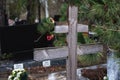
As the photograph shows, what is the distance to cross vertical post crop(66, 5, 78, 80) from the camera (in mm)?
2002

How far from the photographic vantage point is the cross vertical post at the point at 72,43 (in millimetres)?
2002

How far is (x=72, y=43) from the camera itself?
6.70ft

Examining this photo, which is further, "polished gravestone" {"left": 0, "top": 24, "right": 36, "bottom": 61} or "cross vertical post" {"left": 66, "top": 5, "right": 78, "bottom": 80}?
"polished gravestone" {"left": 0, "top": 24, "right": 36, "bottom": 61}

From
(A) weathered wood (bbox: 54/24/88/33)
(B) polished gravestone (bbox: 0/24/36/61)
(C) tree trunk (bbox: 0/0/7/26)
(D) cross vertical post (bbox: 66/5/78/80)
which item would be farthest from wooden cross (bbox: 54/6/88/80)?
(C) tree trunk (bbox: 0/0/7/26)

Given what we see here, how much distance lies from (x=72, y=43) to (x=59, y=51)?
0.91 feet

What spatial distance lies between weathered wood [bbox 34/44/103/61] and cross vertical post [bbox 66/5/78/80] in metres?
0.20

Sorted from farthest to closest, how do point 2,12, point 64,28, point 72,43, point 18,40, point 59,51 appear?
point 2,12, point 18,40, point 59,51, point 64,28, point 72,43

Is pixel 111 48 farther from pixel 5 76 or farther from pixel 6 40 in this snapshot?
pixel 6 40

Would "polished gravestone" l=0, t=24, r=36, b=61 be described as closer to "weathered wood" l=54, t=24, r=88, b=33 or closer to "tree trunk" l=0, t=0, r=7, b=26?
"tree trunk" l=0, t=0, r=7, b=26

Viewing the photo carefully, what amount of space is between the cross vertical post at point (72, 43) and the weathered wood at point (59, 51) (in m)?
0.20

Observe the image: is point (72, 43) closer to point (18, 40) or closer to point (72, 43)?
point (72, 43)

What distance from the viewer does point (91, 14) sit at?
77.9 inches

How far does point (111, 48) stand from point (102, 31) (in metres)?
0.16

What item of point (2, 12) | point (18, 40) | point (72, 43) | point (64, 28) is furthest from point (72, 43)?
point (2, 12)
